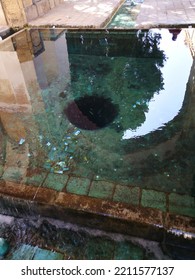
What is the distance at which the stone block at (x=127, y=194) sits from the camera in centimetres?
246

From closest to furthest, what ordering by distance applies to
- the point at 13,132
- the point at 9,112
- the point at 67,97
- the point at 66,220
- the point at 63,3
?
1. the point at 66,220
2. the point at 13,132
3. the point at 9,112
4. the point at 67,97
5. the point at 63,3

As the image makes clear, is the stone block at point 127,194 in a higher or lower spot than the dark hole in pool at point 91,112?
lower

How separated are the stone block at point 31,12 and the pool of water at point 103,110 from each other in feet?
→ 7.44

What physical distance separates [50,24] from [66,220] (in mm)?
7178

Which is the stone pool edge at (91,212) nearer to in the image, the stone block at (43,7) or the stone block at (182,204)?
Answer: the stone block at (182,204)

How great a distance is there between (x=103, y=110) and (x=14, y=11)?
613cm

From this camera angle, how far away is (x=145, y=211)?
2.30 metres

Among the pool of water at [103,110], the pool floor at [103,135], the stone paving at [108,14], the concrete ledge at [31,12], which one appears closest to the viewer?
the pool floor at [103,135]

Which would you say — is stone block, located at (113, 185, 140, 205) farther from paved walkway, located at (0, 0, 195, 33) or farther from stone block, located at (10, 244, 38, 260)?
paved walkway, located at (0, 0, 195, 33)

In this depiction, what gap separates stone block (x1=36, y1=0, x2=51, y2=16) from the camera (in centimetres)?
873

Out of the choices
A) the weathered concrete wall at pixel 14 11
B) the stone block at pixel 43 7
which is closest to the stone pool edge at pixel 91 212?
the weathered concrete wall at pixel 14 11

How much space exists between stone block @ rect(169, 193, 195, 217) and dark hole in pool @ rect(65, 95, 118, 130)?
5.27 feet
